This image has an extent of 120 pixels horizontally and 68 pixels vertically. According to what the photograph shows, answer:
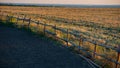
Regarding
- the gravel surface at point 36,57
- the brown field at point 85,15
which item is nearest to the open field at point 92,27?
the brown field at point 85,15

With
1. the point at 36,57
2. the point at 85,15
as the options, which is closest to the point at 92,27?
the point at 36,57

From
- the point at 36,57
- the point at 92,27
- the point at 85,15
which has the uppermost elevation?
the point at 36,57

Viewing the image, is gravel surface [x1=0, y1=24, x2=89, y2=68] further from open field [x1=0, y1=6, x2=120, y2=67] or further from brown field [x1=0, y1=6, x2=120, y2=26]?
brown field [x1=0, y1=6, x2=120, y2=26]

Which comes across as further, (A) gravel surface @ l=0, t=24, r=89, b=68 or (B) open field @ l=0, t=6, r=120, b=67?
(B) open field @ l=0, t=6, r=120, b=67

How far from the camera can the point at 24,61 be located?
12.0 m

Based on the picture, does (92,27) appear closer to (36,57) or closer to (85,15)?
(36,57)

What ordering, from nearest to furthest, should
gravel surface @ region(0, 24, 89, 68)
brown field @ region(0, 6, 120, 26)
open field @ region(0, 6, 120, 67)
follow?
1. gravel surface @ region(0, 24, 89, 68)
2. open field @ region(0, 6, 120, 67)
3. brown field @ region(0, 6, 120, 26)

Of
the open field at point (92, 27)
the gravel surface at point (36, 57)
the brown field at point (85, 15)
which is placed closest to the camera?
the gravel surface at point (36, 57)

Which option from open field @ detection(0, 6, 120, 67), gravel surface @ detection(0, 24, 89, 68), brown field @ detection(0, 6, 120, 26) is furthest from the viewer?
brown field @ detection(0, 6, 120, 26)

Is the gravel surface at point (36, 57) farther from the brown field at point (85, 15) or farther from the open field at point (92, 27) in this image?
the brown field at point (85, 15)

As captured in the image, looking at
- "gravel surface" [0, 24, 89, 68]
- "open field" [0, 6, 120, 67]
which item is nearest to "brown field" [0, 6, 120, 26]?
"open field" [0, 6, 120, 67]

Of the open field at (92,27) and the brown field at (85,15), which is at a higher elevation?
the open field at (92,27)

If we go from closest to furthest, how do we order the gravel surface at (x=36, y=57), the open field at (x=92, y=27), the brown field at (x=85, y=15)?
the gravel surface at (x=36, y=57)
the open field at (x=92, y=27)
the brown field at (x=85, y=15)

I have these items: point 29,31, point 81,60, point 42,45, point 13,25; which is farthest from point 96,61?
point 13,25
